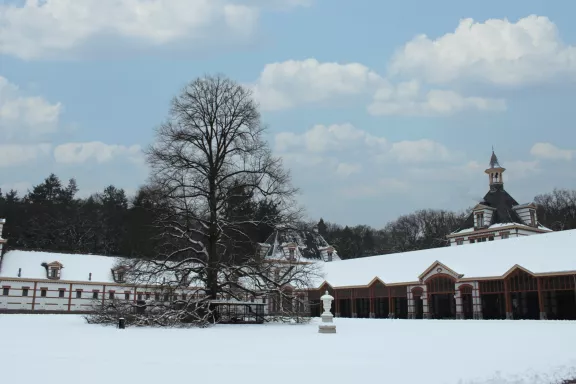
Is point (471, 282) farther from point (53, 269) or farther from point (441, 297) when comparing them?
point (53, 269)

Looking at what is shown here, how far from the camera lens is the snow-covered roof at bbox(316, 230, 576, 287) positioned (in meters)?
34.8

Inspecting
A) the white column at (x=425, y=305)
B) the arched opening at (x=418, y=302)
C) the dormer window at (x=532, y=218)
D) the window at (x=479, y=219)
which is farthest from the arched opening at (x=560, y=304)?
the window at (x=479, y=219)

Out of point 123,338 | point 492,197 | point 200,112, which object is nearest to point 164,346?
point 123,338

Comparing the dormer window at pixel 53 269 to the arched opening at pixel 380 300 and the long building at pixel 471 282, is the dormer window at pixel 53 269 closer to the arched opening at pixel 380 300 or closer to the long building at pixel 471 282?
the long building at pixel 471 282

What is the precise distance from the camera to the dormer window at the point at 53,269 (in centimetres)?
5278

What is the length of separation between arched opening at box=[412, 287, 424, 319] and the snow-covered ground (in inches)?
921

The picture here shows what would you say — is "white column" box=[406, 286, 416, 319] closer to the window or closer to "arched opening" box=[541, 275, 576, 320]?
"arched opening" box=[541, 275, 576, 320]

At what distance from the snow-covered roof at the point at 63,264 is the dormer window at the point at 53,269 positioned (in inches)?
14.6

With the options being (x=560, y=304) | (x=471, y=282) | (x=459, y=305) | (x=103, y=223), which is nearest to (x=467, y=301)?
(x=459, y=305)

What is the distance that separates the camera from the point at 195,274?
29859 millimetres

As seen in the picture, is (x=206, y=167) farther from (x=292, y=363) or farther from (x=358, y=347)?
(x=292, y=363)

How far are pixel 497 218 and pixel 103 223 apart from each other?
5365 centimetres

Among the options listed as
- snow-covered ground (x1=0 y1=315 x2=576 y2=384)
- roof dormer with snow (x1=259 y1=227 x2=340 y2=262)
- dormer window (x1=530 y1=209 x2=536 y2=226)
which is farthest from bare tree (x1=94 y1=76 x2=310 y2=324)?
dormer window (x1=530 y1=209 x2=536 y2=226)

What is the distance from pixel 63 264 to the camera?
5450 centimetres
